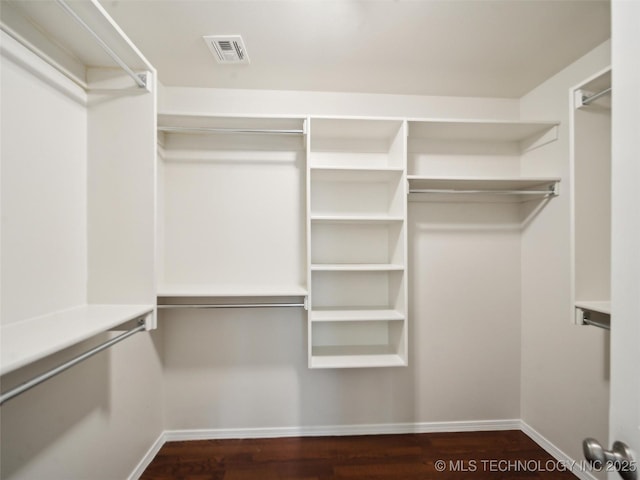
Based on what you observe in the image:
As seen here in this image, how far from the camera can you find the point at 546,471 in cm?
183

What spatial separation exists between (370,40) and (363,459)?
2.59m

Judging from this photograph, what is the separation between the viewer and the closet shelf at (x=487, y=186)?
191 centimetres

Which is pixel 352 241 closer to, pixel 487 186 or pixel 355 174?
pixel 355 174

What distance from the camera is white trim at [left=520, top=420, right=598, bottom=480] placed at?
176cm

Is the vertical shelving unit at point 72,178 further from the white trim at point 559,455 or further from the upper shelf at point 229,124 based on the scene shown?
the white trim at point 559,455

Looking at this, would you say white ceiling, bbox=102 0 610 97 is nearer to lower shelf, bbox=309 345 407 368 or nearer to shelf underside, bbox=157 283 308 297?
shelf underside, bbox=157 283 308 297

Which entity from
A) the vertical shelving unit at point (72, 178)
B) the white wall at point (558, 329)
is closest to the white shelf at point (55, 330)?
the vertical shelving unit at point (72, 178)

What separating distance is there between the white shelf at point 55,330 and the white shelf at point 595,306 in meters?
2.06

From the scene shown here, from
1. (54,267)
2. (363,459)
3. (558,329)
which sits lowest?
(363,459)

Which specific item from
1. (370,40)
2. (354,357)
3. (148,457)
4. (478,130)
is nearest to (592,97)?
(478,130)

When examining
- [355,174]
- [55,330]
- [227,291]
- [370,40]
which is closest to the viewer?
[55,330]

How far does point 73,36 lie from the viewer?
1211 millimetres

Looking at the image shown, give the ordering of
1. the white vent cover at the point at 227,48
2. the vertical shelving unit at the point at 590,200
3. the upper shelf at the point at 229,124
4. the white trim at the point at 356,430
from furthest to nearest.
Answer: the white trim at the point at 356,430 < the upper shelf at the point at 229,124 < the white vent cover at the point at 227,48 < the vertical shelving unit at the point at 590,200

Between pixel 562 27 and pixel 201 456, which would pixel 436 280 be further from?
pixel 201 456
